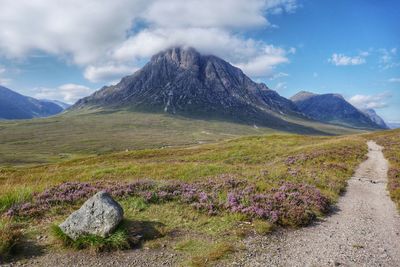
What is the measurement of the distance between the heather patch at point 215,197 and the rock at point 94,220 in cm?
405

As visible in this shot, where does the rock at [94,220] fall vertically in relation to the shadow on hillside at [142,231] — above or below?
above

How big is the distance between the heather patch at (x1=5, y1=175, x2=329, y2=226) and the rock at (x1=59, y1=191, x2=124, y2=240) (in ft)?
13.3

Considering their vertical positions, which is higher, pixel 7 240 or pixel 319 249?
pixel 7 240

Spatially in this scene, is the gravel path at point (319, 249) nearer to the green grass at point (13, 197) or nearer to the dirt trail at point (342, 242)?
the dirt trail at point (342, 242)

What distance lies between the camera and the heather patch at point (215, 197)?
1446 cm

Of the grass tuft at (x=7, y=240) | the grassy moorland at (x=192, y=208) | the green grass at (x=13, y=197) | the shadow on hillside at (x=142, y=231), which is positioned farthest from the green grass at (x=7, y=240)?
the green grass at (x=13, y=197)

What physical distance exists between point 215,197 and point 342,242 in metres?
6.56

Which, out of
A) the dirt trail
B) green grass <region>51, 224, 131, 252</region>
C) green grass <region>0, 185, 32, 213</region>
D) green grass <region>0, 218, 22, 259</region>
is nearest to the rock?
green grass <region>51, 224, 131, 252</region>

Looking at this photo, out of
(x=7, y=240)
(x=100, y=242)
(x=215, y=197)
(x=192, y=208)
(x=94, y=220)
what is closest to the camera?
(x=7, y=240)

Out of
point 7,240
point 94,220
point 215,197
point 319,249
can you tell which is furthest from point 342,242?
point 7,240

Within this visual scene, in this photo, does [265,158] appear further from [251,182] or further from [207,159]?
[251,182]

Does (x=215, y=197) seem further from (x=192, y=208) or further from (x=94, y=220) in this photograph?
(x=94, y=220)

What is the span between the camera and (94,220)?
11.2 meters

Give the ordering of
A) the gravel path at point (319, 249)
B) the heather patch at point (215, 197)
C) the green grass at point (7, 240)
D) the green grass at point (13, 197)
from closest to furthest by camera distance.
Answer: the green grass at point (7, 240), the gravel path at point (319, 249), the heather patch at point (215, 197), the green grass at point (13, 197)
